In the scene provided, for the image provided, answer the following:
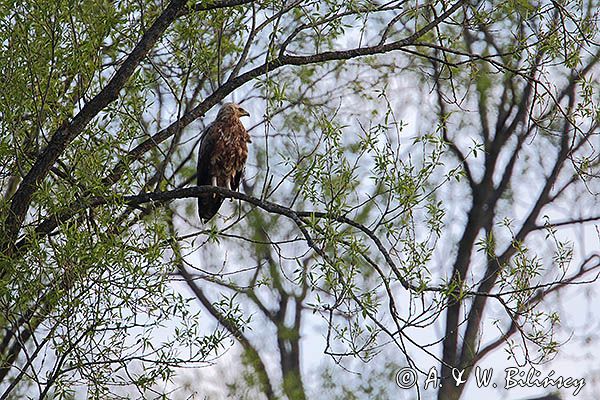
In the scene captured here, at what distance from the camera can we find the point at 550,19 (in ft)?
16.0

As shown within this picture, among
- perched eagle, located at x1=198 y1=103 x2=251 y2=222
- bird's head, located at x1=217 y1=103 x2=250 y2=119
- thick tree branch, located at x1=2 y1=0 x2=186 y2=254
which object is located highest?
bird's head, located at x1=217 y1=103 x2=250 y2=119

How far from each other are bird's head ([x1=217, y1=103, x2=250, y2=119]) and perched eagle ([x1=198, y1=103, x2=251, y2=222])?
25 millimetres

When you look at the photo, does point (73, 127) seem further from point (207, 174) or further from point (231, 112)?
point (231, 112)

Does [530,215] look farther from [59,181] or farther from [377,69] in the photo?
[59,181]

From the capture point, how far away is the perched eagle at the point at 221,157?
6.56m

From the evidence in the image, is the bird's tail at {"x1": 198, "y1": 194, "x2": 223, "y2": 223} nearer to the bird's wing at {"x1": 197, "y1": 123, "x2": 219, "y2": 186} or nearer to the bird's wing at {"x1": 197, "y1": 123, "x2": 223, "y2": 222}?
the bird's wing at {"x1": 197, "y1": 123, "x2": 223, "y2": 222}

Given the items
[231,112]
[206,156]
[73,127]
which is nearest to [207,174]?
[206,156]

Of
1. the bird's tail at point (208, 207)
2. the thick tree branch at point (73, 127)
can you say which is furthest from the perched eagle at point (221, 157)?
the thick tree branch at point (73, 127)

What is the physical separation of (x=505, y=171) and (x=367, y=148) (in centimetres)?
781

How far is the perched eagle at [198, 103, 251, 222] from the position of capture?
6559mm

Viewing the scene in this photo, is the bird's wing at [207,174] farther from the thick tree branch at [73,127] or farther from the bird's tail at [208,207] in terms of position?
the thick tree branch at [73,127]

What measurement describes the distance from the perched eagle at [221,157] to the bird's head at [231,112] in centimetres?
3

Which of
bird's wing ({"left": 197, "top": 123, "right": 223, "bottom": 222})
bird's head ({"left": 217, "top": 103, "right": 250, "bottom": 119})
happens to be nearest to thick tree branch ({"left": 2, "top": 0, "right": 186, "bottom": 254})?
bird's wing ({"left": 197, "top": 123, "right": 223, "bottom": 222})

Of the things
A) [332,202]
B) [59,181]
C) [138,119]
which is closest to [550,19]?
[332,202]
